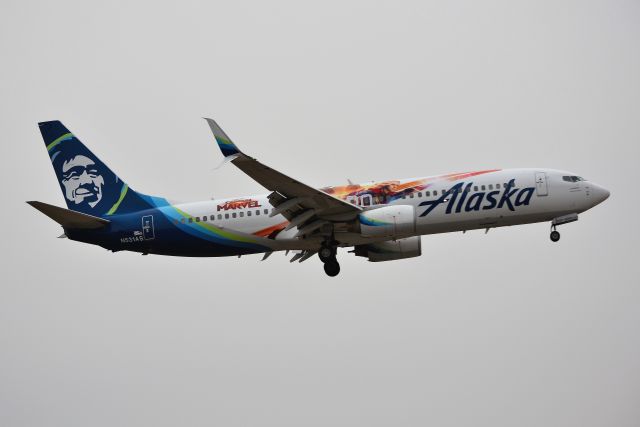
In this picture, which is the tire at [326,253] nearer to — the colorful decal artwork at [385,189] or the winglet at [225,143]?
the colorful decal artwork at [385,189]

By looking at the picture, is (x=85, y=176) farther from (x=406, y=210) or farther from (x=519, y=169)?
(x=519, y=169)

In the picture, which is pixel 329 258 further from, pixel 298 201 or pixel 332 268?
pixel 298 201

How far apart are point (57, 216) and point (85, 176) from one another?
4674 mm

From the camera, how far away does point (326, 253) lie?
48.5 m

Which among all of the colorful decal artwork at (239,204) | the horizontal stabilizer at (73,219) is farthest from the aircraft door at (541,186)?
the horizontal stabilizer at (73,219)

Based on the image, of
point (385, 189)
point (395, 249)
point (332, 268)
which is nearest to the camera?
point (385, 189)

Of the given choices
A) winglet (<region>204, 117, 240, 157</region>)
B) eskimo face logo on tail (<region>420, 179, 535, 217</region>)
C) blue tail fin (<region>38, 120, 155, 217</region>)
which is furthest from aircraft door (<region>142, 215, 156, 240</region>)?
eskimo face logo on tail (<region>420, 179, 535, 217</region>)

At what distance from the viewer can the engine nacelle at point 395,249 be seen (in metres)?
50.7

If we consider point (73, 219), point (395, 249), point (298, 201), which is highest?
point (73, 219)

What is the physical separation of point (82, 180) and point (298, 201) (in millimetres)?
12479

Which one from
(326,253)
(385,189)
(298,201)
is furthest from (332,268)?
(298,201)

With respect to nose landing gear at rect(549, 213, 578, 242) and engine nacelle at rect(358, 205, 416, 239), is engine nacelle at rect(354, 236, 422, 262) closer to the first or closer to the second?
engine nacelle at rect(358, 205, 416, 239)

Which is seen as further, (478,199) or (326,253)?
(326,253)

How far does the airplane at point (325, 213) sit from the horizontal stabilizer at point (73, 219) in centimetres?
5
